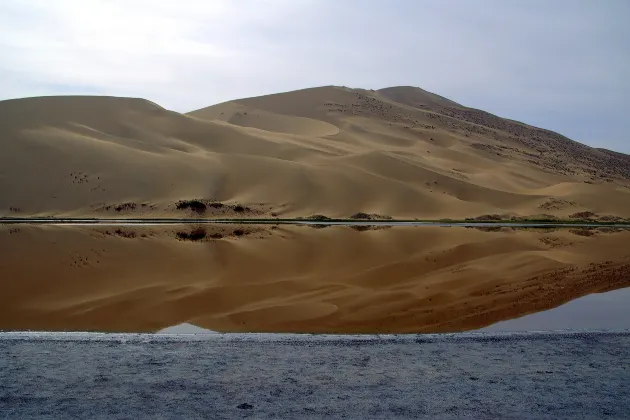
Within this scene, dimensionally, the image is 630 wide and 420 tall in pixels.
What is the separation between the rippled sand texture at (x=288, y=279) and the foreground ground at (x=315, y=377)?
5.19 ft

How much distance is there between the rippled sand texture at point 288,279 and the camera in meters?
9.80

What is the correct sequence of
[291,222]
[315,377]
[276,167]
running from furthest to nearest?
[276,167], [291,222], [315,377]

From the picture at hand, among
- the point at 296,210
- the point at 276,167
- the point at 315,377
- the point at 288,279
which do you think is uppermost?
the point at 276,167

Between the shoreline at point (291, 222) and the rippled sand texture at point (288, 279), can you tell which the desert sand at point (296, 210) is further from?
the shoreline at point (291, 222)

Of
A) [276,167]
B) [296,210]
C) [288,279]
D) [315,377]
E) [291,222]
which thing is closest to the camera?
[315,377]

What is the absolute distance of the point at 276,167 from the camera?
4512 centimetres

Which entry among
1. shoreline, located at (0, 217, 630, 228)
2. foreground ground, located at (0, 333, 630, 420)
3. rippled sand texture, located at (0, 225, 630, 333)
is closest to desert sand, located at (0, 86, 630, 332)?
rippled sand texture, located at (0, 225, 630, 333)

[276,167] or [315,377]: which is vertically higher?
[276,167]

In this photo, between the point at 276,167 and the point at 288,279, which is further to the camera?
the point at 276,167

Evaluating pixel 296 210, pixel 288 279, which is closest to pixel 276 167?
pixel 296 210

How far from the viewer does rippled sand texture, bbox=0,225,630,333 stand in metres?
9.80

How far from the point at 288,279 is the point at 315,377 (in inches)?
295

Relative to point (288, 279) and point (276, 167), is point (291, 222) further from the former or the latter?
point (288, 279)

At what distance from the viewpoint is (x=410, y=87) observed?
9688cm
